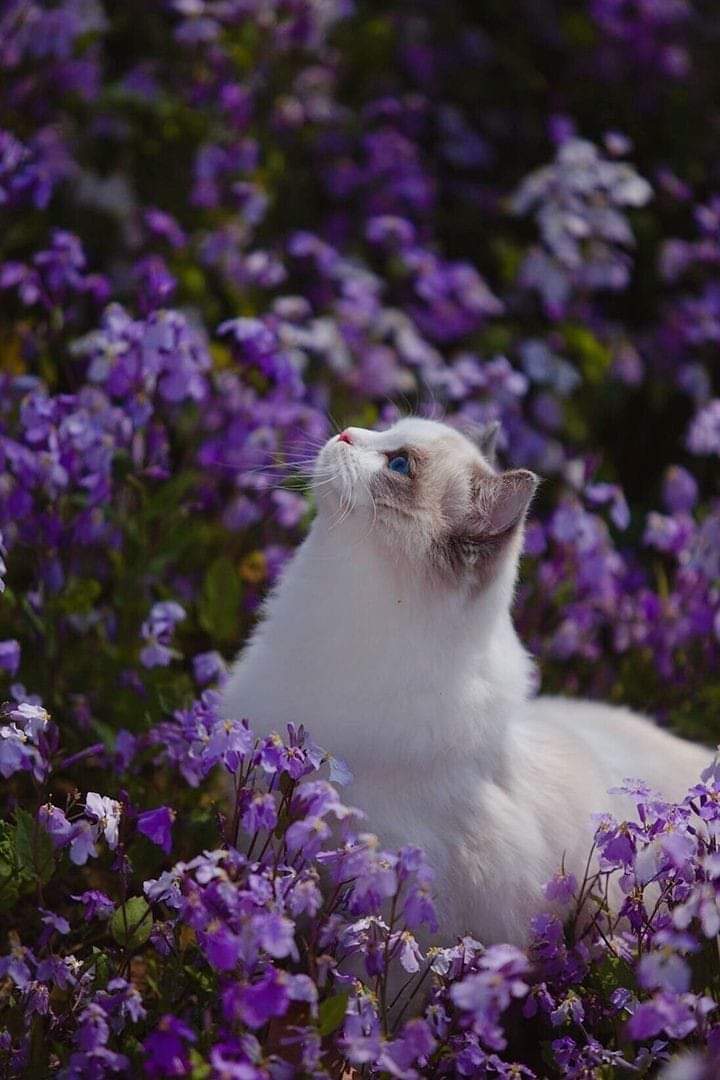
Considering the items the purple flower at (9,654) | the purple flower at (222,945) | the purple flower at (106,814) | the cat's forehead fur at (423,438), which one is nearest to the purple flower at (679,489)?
the cat's forehead fur at (423,438)

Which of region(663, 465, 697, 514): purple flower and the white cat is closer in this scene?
the white cat

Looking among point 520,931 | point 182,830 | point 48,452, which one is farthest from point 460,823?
point 48,452

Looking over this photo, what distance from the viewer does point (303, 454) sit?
3.43 meters

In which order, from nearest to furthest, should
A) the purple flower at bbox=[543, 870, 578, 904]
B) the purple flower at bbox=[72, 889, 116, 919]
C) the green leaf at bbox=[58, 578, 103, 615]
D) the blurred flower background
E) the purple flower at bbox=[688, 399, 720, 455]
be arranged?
the blurred flower background
the purple flower at bbox=[72, 889, 116, 919]
the purple flower at bbox=[543, 870, 578, 904]
the green leaf at bbox=[58, 578, 103, 615]
the purple flower at bbox=[688, 399, 720, 455]

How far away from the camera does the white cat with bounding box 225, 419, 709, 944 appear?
2410mm

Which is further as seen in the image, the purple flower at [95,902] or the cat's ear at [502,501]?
the cat's ear at [502,501]

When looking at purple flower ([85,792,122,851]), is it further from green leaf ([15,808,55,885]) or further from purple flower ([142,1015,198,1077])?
purple flower ([142,1015,198,1077])

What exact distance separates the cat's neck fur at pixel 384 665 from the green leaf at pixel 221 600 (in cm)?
70

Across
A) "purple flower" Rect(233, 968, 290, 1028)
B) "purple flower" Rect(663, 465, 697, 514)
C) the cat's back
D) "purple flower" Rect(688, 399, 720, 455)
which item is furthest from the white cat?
"purple flower" Rect(688, 399, 720, 455)

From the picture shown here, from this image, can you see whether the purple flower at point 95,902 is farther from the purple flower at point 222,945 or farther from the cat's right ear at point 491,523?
the cat's right ear at point 491,523

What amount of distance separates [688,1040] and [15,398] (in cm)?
232

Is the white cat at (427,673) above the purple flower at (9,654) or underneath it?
above

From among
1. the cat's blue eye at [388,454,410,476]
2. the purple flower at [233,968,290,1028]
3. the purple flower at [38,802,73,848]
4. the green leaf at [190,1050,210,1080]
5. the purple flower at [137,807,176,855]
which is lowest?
the green leaf at [190,1050,210,1080]

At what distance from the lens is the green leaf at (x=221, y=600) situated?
3221 mm
